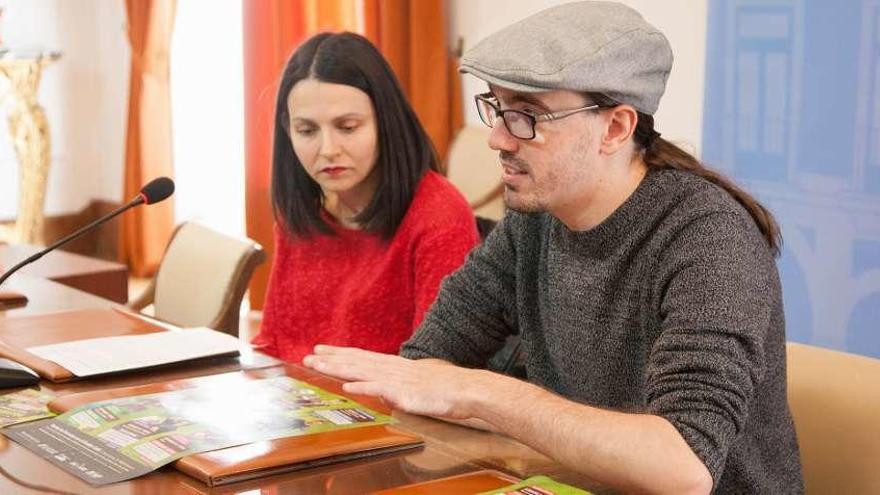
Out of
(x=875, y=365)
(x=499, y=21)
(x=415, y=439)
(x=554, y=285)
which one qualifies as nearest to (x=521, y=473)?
(x=415, y=439)

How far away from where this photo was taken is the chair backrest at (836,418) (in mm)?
1741

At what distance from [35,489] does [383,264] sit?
1.10 metres

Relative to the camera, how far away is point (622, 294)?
183cm

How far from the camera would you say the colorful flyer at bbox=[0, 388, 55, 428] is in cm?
183

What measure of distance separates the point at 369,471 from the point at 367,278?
3.21 feet

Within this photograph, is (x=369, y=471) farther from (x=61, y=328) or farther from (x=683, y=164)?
(x=61, y=328)

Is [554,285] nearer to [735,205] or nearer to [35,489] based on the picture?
[735,205]

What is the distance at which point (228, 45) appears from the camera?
19.0ft

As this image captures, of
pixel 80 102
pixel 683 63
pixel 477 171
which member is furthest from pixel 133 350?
pixel 80 102

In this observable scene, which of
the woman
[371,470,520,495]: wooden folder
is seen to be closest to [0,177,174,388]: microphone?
the woman

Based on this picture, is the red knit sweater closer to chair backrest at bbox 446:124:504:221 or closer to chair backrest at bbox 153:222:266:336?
chair backrest at bbox 153:222:266:336

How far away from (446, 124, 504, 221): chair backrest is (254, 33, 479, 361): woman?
1.68 m

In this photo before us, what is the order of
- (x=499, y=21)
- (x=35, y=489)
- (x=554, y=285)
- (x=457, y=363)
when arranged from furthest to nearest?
1. (x=499, y=21)
2. (x=457, y=363)
3. (x=554, y=285)
4. (x=35, y=489)

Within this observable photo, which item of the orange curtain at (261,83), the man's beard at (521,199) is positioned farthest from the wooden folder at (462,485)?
the orange curtain at (261,83)
